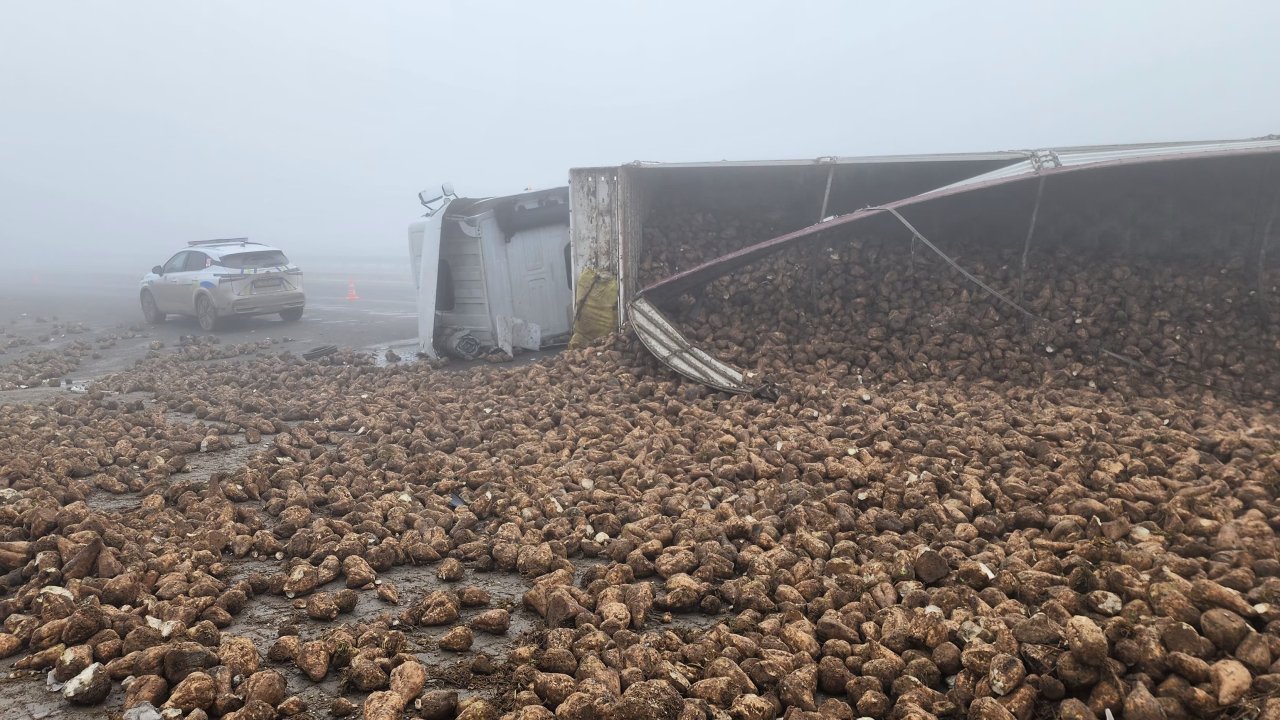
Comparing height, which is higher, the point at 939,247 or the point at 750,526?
the point at 939,247

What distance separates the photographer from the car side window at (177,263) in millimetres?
15500

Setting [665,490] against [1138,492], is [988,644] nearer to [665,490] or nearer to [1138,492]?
[1138,492]

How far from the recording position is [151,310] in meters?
16.3

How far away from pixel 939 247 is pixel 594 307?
3.78 meters

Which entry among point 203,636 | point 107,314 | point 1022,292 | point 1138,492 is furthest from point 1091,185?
point 107,314

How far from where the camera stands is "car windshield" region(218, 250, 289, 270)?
49.1 feet

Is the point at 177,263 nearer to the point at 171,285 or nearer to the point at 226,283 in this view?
the point at 171,285

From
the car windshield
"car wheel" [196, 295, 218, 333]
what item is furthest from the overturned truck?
"car wheel" [196, 295, 218, 333]

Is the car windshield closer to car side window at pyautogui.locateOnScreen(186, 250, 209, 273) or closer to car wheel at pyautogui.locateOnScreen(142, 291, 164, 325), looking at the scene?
car side window at pyautogui.locateOnScreen(186, 250, 209, 273)

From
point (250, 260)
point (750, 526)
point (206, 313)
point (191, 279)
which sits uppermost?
point (250, 260)

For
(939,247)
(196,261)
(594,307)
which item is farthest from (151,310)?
(939,247)

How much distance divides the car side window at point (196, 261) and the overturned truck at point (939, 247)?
31.0ft

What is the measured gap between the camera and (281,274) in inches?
604

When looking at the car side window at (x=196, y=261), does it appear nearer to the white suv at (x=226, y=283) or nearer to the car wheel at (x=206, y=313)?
the white suv at (x=226, y=283)
